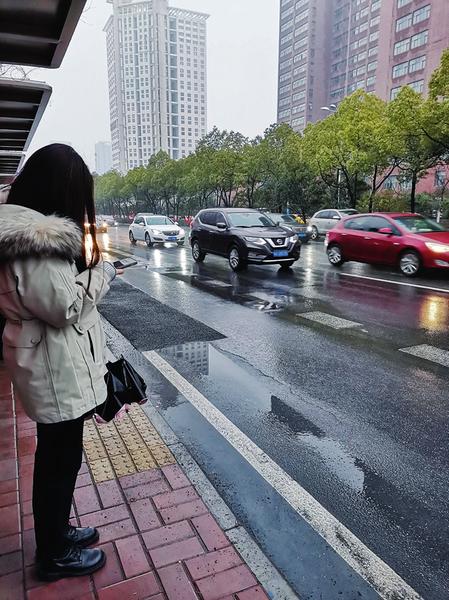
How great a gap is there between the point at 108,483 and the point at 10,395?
1.64m

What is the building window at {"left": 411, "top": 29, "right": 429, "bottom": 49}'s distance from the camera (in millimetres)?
57469

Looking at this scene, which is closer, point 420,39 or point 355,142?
point 355,142

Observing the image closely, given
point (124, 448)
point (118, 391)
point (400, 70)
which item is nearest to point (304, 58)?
point (400, 70)

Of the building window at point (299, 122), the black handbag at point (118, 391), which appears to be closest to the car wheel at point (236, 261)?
the black handbag at point (118, 391)

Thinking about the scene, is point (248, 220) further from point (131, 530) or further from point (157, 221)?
point (131, 530)

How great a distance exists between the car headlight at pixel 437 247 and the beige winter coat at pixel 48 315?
10173 mm

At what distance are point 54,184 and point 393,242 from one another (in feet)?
35.5

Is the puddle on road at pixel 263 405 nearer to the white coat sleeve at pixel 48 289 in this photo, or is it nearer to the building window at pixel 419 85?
the white coat sleeve at pixel 48 289

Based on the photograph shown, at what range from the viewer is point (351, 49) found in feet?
309

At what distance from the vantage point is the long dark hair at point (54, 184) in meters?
1.77

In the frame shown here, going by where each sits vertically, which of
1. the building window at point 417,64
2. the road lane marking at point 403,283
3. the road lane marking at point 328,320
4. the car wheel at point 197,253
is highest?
the building window at point 417,64

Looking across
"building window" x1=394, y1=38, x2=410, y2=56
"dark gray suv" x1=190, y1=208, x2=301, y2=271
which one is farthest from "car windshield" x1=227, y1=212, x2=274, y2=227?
"building window" x1=394, y1=38, x2=410, y2=56

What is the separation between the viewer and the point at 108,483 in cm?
274

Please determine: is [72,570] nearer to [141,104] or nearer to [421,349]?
[421,349]
